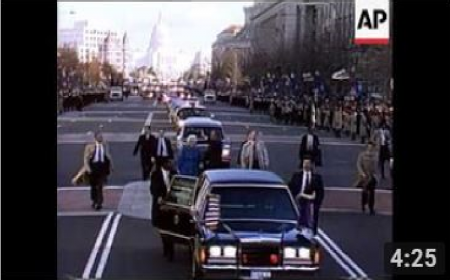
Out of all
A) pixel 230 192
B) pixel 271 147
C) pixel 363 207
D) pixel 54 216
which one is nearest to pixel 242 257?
pixel 230 192

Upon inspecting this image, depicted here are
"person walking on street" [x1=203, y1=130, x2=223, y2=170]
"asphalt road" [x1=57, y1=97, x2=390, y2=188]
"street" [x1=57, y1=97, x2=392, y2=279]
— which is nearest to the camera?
"street" [x1=57, y1=97, x2=392, y2=279]

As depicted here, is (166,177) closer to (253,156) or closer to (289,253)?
(253,156)

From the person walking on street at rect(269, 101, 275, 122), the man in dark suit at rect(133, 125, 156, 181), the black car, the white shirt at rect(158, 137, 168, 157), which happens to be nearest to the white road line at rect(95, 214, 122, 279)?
the black car

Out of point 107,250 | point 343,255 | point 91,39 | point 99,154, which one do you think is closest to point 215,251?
point 91,39

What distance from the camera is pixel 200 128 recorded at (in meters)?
15.4

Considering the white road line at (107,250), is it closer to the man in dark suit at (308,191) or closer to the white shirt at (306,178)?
the man in dark suit at (308,191)

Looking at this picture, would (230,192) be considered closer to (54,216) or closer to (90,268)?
(90,268)

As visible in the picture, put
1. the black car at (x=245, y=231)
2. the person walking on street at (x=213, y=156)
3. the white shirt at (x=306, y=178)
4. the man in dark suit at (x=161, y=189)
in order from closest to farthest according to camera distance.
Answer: the black car at (x=245, y=231) < the man in dark suit at (x=161, y=189) < the white shirt at (x=306, y=178) < the person walking on street at (x=213, y=156)

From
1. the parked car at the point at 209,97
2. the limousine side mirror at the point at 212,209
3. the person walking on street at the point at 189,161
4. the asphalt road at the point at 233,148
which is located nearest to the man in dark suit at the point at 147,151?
the asphalt road at the point at 233,148

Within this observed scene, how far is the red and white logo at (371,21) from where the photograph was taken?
5191 mm

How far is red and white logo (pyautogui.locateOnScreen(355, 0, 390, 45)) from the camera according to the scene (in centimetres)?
519

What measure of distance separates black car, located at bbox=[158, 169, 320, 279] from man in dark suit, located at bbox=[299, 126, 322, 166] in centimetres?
255

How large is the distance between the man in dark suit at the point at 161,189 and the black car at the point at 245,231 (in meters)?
0.33

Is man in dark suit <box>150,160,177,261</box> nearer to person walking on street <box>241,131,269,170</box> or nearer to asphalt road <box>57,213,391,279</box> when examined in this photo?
asphalt road <box>57,213,391,279</box>
